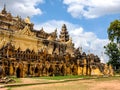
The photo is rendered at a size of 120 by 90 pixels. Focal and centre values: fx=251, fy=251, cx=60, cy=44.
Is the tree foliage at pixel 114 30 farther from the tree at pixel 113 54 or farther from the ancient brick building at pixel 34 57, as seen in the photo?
the tree at pixel 113 54

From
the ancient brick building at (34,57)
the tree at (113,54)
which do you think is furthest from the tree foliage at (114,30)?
the tree at (113,54)

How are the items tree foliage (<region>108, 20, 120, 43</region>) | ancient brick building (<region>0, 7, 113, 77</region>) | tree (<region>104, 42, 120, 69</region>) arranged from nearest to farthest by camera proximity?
ancient brick building (<region>0, 7, 113, 77</region>)
tree foliage (<region>108, 20, 120, 43</region>)
tree (<region>104, 42, 120, 69</region>)

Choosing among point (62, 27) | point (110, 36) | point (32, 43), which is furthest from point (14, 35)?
point (62, 27)

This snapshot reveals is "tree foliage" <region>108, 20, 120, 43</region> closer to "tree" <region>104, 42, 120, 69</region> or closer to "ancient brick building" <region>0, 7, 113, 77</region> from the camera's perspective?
"ancient brick building" <region>0, 7, 113, 77</region>

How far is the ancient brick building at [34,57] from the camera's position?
37.7m

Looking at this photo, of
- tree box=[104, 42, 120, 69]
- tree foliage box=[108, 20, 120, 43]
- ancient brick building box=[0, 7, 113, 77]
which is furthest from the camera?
tree box=[104, 42, 120, 69]

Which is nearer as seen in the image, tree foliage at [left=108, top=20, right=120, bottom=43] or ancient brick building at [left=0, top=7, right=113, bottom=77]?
ancient brick building at [left=0, top=7, right=113, bottom=77]

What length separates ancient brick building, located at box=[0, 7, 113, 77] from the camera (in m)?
37.7

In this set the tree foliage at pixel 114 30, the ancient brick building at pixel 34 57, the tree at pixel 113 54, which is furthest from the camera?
the tree at pixel 113 54

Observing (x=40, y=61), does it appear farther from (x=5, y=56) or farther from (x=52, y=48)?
(x=52, y=48)

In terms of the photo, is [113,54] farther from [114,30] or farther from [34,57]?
[34,57]

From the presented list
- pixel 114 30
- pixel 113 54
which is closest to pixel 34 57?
pixel 114 30

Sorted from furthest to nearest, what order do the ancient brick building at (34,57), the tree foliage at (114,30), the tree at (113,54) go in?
the tree at (113,54), the tree foliage at (114,30), the ancient brick building at (34,57)

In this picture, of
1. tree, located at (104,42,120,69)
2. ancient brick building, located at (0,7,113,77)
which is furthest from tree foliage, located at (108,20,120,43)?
tree, located at (104,42,120,69)
